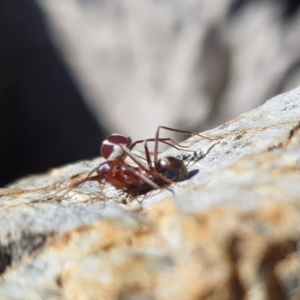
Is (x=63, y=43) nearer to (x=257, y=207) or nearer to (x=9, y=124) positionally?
(x=9, y=124)

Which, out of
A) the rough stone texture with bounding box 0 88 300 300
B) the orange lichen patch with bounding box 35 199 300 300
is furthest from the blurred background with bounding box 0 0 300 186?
the orange lichen patch with bounding box 35 199 300 300

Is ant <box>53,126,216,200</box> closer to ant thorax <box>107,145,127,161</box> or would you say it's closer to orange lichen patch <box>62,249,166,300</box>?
ant thorax <box>107,145,127,161</box>

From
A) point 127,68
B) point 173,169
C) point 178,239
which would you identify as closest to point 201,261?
point 178,239

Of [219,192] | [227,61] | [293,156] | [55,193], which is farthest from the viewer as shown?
[227,61]

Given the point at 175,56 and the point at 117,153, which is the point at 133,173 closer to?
the point at 117,153

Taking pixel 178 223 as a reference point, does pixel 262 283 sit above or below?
below

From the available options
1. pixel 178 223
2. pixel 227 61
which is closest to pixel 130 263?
pixel 178 223

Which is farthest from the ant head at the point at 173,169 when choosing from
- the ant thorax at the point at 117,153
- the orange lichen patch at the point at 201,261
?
the orange lichen patch at the point at 201,261
